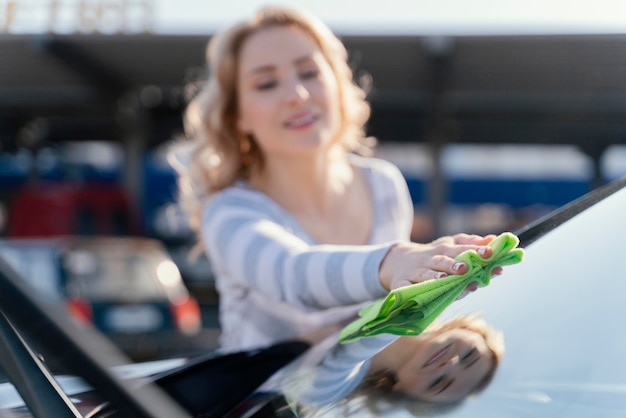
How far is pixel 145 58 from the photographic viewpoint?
1538cm

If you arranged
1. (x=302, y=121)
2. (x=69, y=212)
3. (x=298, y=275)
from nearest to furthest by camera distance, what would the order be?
(x=298, y=275)
(x=302, y=121)
(x=69, y=212)

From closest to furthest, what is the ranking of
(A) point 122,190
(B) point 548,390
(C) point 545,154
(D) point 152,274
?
(B) point 548,390
(D) point 152,274
(A) point 122,190
(C) point 545,154

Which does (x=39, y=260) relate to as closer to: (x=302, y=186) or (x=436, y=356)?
(x=302, y=186)

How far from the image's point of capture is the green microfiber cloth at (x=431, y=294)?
97 centimetres

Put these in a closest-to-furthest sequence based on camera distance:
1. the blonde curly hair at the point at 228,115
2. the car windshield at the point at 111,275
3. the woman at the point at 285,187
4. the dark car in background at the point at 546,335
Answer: the dark car in background at the point at 546,335 < the woman at the point at 285,187 < the blonde curly hair at the point at 228,115 < the car windshield at the point at 111,275

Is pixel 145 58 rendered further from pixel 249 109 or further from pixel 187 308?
pixel 249 109

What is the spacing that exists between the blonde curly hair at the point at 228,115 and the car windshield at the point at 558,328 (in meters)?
0.98

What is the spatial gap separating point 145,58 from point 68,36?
62.9 inches

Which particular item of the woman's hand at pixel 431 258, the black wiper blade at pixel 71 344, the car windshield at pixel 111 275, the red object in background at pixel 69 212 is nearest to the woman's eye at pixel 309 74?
the woman's hand at pixel 431 258

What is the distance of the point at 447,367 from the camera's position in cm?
100

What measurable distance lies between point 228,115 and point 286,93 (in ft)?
0.89

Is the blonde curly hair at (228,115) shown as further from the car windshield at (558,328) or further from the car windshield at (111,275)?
the car windshield at (111,275)

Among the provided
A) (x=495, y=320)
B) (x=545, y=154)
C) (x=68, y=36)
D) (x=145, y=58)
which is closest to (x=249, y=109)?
(x=495, y=320)

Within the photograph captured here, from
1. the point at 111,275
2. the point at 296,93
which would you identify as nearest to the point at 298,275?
the point at 296,93
